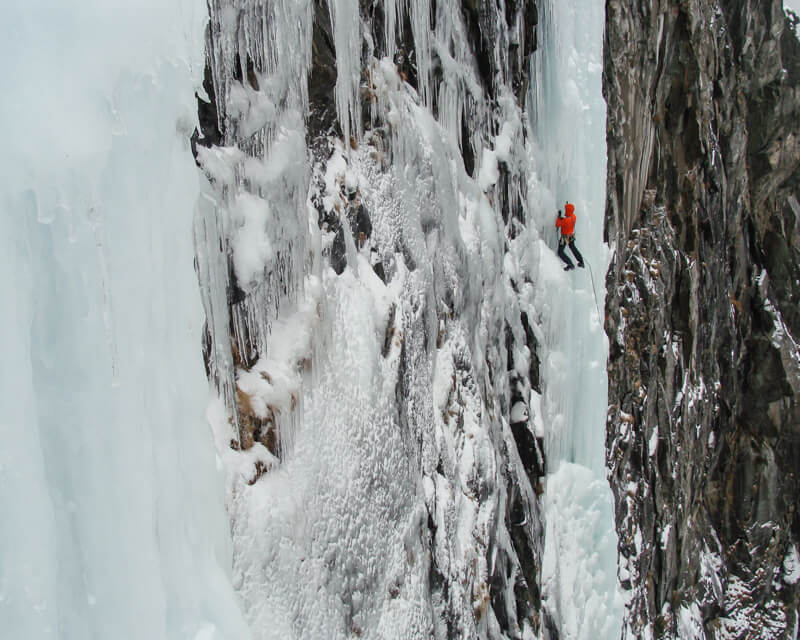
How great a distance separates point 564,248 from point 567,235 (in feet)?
0.37

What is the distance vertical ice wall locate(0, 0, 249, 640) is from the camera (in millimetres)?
1358

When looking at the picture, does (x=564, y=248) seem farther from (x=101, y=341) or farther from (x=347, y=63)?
(x=101, y=341)

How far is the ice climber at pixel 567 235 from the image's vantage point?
5.34m

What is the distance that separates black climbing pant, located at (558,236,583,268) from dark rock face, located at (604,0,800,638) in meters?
1.02

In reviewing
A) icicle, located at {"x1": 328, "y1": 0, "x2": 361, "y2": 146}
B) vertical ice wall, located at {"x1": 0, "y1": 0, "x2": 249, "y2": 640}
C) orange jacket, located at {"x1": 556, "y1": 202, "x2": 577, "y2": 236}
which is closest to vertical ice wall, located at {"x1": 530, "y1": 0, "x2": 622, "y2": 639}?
orange jacket, located at {"x1": 556, "y1": 202, "x2": 577, "y2": 236}

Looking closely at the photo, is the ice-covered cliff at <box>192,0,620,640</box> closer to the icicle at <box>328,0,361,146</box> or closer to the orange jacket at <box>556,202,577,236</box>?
the icicle at <box>328,0,361,146</box>

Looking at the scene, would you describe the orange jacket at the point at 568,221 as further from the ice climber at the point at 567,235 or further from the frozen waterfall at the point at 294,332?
the frozen waterfall at the point at 294,332

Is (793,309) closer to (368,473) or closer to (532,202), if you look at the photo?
(532,202)

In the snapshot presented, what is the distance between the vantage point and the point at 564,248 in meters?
5.44

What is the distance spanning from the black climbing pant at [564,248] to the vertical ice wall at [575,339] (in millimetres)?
75

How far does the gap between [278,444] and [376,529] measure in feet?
2.29

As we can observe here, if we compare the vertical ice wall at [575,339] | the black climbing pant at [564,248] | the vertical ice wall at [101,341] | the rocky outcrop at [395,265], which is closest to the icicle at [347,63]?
the rocky outcrop at [395,265]

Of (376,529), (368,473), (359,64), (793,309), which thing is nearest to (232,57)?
(359,64)

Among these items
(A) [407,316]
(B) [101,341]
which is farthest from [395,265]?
(B) [101,341]
